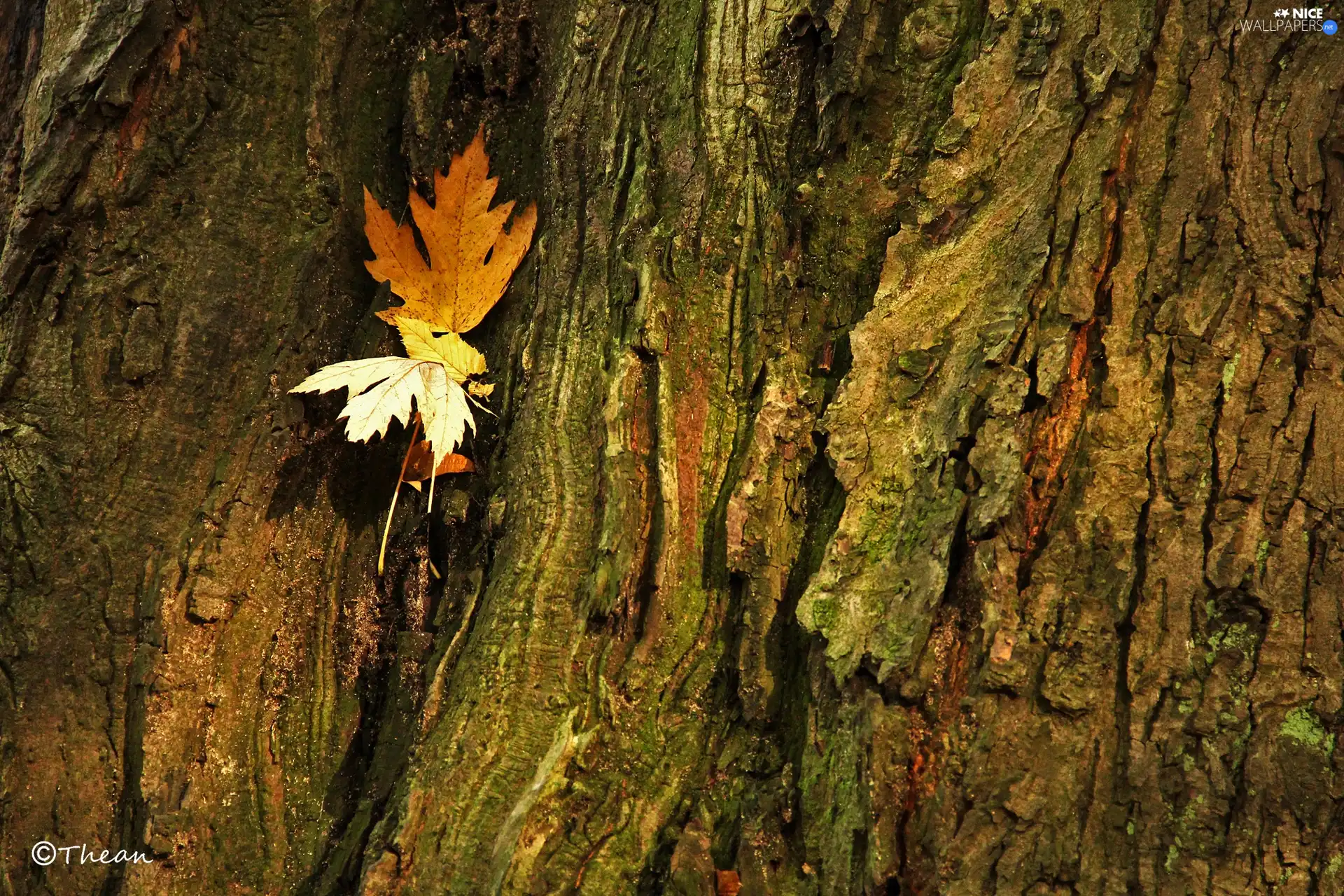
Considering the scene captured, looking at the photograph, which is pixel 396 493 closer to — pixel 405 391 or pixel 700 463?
pixel 405 391

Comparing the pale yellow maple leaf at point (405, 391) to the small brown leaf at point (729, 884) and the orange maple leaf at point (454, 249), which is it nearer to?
the orange maple leaf at point (454, 249)

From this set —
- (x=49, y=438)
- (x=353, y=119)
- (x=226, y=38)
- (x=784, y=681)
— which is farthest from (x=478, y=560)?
(x=226, y=38)

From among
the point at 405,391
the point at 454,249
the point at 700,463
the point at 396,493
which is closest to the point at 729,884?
the point at 700,463

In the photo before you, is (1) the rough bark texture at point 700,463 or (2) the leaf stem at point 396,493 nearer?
(1) the rough bark texture at point 700,463

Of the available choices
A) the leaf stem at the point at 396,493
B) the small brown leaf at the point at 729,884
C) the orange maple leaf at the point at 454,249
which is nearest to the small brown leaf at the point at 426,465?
the leaf stem at the point at 396,493

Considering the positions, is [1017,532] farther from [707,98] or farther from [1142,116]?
[707,98]

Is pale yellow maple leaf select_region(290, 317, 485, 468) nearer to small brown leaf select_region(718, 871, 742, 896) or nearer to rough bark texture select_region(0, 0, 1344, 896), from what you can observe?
rough bark texture select_region(0, 0, 1344, 896)
